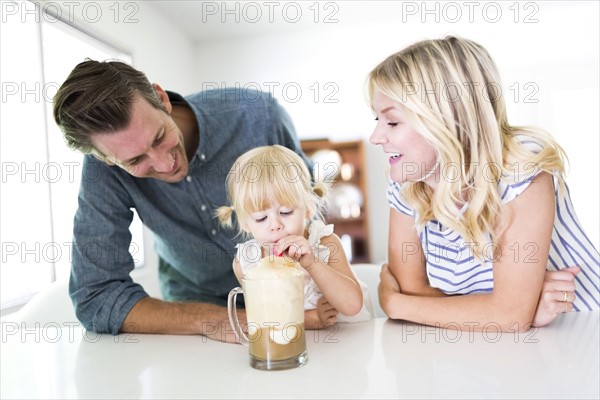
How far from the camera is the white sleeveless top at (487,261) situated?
113 centimetres

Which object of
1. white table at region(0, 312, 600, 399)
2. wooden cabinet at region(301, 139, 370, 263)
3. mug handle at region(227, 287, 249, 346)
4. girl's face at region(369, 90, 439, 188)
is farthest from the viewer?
wooden cabinet at region(301, 139, 370, 263)

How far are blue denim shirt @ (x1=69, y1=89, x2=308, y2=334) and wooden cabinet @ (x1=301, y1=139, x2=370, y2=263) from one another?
11.1ft

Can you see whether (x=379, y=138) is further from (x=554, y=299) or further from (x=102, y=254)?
(x=102, y=254)

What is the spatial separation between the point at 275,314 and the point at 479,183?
46 centimetres

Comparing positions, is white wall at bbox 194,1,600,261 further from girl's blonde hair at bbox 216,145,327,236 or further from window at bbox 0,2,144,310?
girl's blonde hair at bbox 216,145,327,236

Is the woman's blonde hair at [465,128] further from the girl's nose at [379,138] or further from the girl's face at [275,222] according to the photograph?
the girl's face at [275,222]

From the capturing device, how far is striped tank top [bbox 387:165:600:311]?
1.13m

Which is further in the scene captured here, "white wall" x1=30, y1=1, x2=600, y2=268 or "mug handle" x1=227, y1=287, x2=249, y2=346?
"white wall" x1=30, y1=1, x2=600, y2=268

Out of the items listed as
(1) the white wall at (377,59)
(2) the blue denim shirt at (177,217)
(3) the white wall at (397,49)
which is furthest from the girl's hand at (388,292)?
(3) the white wall at (397,49)

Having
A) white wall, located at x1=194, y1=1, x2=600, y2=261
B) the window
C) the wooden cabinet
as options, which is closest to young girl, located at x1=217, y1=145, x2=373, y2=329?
the window

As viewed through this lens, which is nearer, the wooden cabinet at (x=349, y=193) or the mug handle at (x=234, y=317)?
the mug handle at (x=234, y=317)

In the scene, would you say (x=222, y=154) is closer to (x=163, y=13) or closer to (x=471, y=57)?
(x=471, y=57)

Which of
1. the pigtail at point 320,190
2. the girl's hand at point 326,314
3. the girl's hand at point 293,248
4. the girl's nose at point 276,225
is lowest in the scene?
the girl's hand at point 326,314

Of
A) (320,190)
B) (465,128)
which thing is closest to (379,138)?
(465,128)
